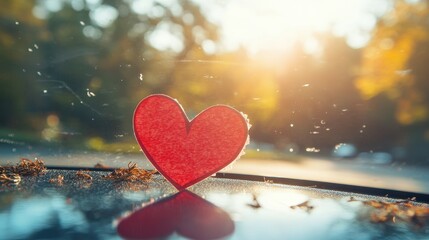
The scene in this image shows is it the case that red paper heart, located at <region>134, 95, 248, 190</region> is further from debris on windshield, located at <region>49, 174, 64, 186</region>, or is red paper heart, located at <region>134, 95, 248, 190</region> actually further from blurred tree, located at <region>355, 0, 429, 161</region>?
blurred tree, located at <region>355, 0, 429, 161</region>

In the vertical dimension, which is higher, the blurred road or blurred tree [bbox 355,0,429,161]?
blurred tree [bbox 355,0,429,161]

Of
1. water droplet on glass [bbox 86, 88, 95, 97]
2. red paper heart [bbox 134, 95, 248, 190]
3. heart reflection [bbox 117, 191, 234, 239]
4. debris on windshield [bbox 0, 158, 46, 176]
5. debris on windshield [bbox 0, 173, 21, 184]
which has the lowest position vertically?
heart reflection [bbox 117, 191, 234, 239]

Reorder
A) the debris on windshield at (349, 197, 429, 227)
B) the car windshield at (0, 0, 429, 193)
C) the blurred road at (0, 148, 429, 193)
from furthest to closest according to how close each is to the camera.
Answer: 1. the car windshield at (0, 0, 429, 193)
2. the blurred road at (0, 148, 429, 193)
3. the debris on windshield at (349, 197, 429, 227)

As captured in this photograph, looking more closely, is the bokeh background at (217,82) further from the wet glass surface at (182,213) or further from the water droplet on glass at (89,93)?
the wet glass surface at (182,213)

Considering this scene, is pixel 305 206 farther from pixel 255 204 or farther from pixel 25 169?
pixel 25 169

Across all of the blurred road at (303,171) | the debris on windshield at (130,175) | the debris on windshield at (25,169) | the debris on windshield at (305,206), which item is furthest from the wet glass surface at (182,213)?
the blurred road at (303,171)

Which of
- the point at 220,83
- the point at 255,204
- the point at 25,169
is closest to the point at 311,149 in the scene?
the point at 220,83

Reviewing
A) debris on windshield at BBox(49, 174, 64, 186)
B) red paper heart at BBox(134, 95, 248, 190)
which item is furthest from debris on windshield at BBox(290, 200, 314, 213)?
debris on windshield at BBox(49, 174, 64, 186)

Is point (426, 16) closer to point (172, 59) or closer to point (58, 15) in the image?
point (172, 59)

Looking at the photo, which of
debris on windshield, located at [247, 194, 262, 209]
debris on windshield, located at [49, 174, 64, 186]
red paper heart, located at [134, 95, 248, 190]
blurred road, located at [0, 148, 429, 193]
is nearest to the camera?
debris on windshield, located at [247, 194, 262, 209]
